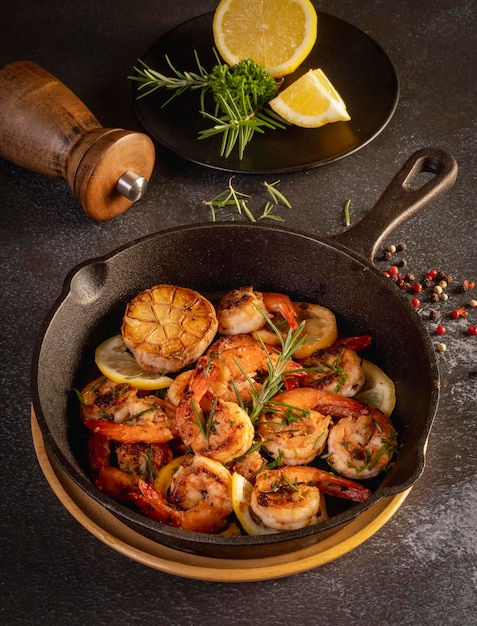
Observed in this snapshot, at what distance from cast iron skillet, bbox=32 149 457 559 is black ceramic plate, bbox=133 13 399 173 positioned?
0.44m

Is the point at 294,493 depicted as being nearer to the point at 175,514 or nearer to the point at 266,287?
the point at 175,514

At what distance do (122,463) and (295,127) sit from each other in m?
1.36

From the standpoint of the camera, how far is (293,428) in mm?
1843

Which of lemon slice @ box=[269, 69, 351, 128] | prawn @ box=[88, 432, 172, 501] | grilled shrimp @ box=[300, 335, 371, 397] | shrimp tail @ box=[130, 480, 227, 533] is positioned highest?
lemon slice @ box=[269, 69, 351, 128]

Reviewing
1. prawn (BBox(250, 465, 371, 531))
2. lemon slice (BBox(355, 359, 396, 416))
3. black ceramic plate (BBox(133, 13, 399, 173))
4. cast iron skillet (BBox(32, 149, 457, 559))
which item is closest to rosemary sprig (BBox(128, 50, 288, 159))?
black ceramic plate (BBox(133, 13, 399, 173))

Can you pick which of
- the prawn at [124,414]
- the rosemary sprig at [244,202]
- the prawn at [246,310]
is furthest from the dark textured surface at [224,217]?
the prawn at [246,310]

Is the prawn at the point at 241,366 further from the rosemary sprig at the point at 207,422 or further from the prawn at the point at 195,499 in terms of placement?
the prawn at the point at 195,499

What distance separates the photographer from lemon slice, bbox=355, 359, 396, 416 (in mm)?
1962

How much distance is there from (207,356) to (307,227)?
76cm

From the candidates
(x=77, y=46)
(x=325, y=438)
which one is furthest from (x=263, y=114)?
(x=325, y=438)

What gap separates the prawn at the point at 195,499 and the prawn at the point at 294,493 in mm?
73

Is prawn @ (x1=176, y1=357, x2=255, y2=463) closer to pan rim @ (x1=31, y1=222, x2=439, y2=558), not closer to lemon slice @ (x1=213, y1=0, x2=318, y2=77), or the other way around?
pan rim @ (x1=31, y1=222, x2=439, y2=558)

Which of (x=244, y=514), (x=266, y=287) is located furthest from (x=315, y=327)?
(x=244, y=514)

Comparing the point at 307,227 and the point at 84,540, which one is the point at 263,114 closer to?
the point at 307,227
